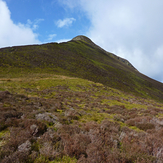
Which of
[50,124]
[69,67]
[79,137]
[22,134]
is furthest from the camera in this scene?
[69,67]

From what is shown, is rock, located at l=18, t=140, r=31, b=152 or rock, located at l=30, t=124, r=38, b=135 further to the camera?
rock, located at l=30, t=124, r=38, b=135

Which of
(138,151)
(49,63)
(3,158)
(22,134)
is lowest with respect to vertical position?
(3,158)

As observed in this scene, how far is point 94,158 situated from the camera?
11.9 feet

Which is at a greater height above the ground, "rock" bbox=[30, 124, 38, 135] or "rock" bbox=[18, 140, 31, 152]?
"rock" bbox=[30, 124, 38, 135]

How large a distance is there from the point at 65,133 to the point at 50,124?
63.4 inches

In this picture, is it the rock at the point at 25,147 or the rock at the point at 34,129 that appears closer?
the rock at the point at 25,147

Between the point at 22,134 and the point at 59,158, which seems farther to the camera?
the point at 22,134

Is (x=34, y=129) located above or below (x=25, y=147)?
above

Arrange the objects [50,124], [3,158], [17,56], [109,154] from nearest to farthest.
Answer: [3,158] < [109,154] < [50,124] < [17,56]

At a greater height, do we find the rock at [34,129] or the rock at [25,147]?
the rock at [34,129]

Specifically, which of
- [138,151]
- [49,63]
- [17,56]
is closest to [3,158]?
[138,151]

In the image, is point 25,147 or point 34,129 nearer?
point 25,147

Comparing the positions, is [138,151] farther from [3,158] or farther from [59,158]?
[3,158]

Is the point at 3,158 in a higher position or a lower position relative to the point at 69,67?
lower
